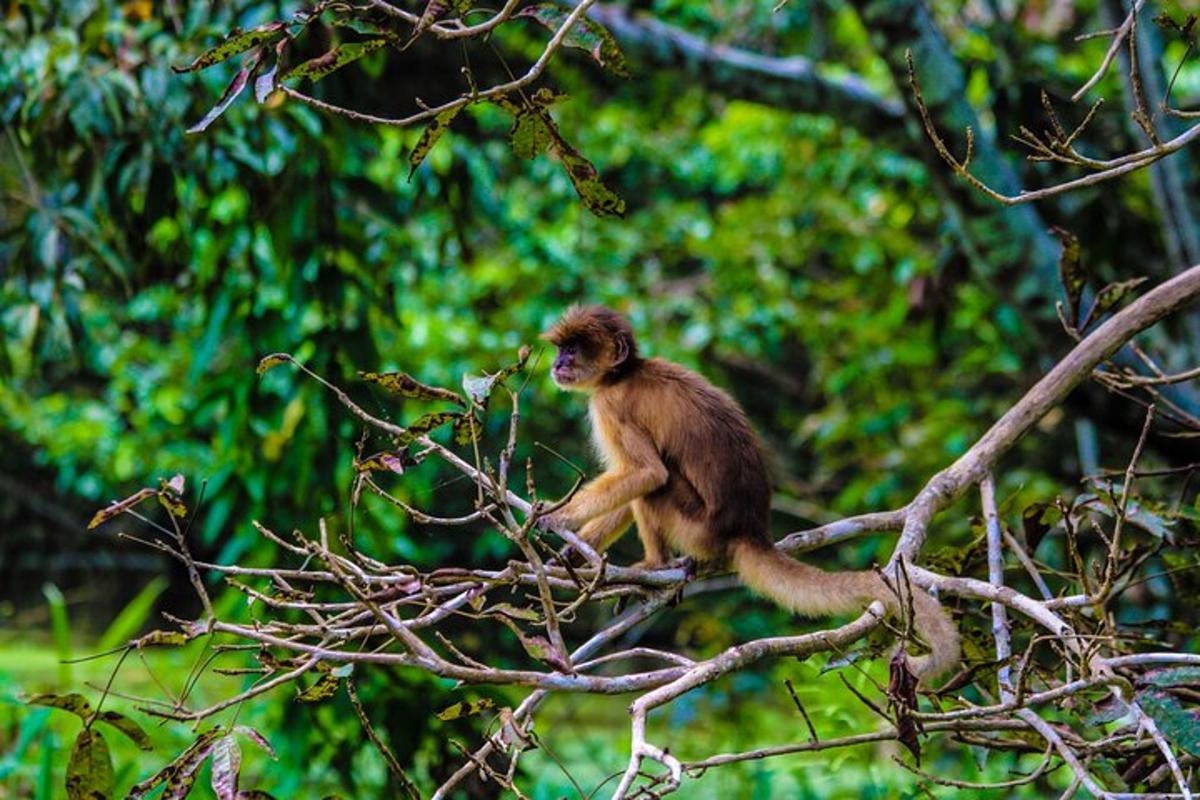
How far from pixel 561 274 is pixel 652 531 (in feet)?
13.5

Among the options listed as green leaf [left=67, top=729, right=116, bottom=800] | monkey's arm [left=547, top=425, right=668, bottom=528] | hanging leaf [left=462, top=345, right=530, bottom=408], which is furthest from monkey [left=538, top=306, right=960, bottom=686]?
green leaf [left=67, top=729, right=116, bottom=800]

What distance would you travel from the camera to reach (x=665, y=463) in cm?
396

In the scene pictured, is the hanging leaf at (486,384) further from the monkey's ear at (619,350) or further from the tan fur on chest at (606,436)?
the monkey's ear at (619,350)

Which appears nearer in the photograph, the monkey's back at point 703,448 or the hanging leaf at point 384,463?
the hanging leaf at point 384,463

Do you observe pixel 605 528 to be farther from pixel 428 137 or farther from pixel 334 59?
pixel 334 59

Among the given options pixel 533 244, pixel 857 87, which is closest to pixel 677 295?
pixel 533 244

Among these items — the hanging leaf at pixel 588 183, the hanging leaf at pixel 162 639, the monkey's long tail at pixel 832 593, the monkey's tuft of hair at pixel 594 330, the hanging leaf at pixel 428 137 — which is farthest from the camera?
the monkey's tuft of hair at pixel 594 330

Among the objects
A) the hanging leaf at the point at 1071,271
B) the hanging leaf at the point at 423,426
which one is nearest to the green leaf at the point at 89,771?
the hanging leaf at the point at 423,426

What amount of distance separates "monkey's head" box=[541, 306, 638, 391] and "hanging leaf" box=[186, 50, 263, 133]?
181cm

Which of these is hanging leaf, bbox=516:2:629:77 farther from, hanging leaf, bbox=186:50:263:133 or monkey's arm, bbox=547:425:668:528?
monkey's arm, bbox=547:425:668:528

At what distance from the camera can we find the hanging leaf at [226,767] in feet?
6.48

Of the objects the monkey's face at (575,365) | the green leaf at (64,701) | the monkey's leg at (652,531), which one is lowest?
the monkey's leg at (652,531)

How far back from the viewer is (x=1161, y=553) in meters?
3.20

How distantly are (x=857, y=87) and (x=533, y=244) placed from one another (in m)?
2.63
